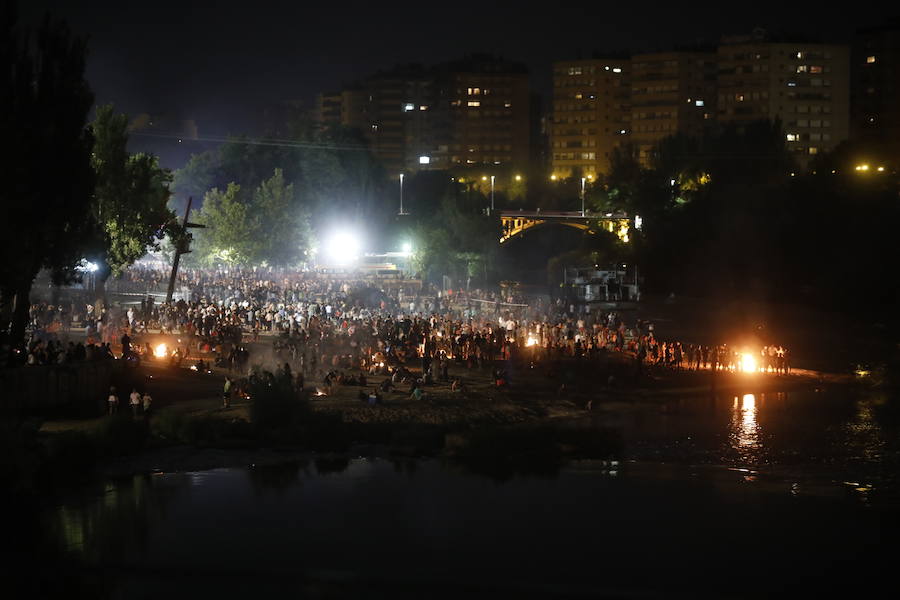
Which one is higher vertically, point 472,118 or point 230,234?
point 472,118

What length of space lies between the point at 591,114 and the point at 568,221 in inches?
2426

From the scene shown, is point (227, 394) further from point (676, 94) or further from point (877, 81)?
point (877, 81)

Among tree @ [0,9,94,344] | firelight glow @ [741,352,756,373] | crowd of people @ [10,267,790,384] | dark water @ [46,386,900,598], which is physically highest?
tree @ [0,9,94,344]

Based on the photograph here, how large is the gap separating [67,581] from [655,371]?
29.1 meters

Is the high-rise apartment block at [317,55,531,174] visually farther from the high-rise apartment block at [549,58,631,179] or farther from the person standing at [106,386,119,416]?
the person standing at [106,386,119,416]

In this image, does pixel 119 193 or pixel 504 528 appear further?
pixel 119 193

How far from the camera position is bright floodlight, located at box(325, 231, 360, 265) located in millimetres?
97875

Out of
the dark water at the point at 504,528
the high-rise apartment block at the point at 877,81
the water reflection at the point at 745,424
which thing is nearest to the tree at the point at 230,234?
the water reflection at the point at 745,424

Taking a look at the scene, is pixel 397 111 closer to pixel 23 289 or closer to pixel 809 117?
pixel 809 117

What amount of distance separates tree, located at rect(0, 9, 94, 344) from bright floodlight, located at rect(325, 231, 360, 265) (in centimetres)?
6473

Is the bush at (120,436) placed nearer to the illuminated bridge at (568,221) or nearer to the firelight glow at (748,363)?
the firelight glow at (748,363)

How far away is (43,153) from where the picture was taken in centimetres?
2970

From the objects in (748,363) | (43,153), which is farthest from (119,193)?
(748,363)

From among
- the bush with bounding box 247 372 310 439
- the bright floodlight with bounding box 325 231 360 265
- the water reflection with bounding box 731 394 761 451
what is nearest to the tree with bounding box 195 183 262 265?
the bright floodlight with bounding box 325 231 360 265
